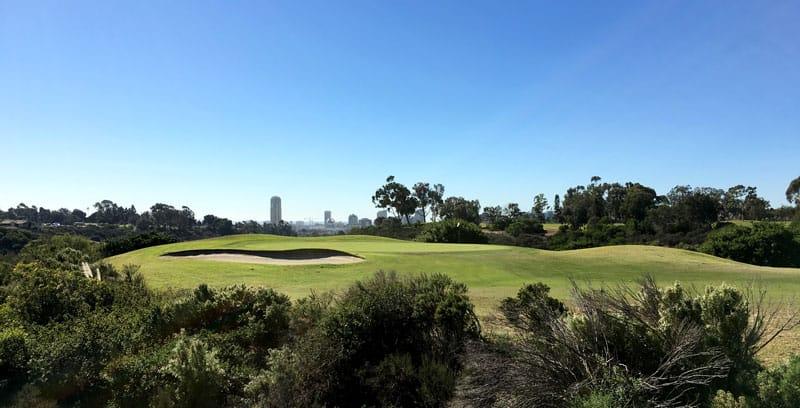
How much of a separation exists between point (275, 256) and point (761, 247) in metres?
31.8

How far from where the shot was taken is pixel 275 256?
22625mm

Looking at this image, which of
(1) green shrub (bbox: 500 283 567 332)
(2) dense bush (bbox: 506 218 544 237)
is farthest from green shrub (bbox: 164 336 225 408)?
(2) dense bush (bbox: 506 218 544 237)

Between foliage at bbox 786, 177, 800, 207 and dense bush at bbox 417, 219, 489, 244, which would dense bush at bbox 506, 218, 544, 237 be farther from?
foliage at bbox 786, 177, 800, 207

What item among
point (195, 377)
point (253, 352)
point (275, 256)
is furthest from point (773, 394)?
point (275, 256)

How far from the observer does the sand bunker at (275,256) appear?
20.7m

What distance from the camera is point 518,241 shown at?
156 ft

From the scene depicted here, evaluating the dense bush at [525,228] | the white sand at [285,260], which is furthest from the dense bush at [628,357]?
the dense bush at [525,228]

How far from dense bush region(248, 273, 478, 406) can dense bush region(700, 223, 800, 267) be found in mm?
32817

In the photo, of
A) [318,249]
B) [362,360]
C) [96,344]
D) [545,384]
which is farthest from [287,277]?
[545,384]

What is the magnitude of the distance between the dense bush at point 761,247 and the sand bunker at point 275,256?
1059 inches

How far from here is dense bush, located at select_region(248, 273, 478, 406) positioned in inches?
215

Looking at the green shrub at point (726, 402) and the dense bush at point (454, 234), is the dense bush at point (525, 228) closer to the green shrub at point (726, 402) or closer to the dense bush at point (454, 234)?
the dense bush at point (454, 234)

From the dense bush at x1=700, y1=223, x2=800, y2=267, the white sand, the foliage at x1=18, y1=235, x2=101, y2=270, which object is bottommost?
the dense bush at x1=700, y1=223, x2=800, y2=267

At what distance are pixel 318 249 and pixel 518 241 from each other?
29355 millimetres
